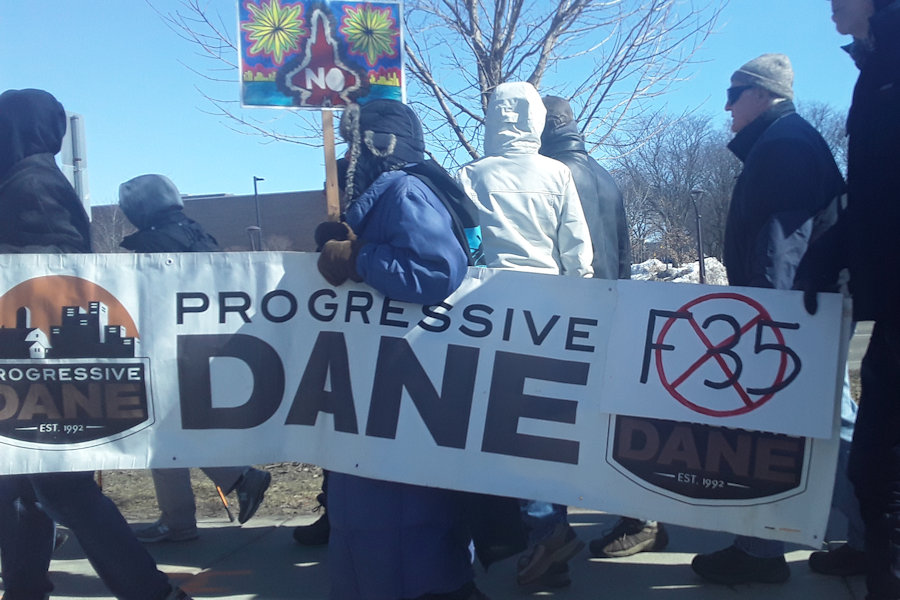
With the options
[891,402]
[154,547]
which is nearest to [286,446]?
[154,547]

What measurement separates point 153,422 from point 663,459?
1962 millimetres

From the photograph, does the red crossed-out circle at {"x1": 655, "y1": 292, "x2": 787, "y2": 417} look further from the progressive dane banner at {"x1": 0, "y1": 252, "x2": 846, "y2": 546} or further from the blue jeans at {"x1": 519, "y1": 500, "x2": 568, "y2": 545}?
the blue jeans at {"x1": 519, "y1": 500, "x2": 568, "y2": 545}

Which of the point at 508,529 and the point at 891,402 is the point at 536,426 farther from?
the point at 891,402

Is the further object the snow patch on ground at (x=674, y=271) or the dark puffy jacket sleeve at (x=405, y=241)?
the snow patch on ground at (x=674, y=271)

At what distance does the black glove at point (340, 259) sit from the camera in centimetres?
274

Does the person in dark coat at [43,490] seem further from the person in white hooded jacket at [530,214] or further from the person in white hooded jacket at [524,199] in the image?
the person in white hooded jacket at [524,199]

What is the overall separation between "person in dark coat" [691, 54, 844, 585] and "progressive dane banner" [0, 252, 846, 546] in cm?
36

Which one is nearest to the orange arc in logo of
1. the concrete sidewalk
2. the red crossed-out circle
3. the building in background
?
the concrete sidewalk

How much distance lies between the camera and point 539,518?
10.8 feet

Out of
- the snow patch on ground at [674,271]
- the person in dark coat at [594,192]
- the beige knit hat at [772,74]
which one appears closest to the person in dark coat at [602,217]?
the person in dark coat at [594,192]

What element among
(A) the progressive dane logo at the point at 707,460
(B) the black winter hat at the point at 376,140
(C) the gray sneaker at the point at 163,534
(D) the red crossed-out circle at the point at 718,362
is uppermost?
(B) the black winter hat at the point at 376,140

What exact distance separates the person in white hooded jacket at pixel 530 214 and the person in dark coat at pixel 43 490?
5.02ft

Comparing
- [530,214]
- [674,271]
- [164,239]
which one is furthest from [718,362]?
[674,271]

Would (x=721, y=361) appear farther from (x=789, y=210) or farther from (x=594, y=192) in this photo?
(x=594, y=192)
